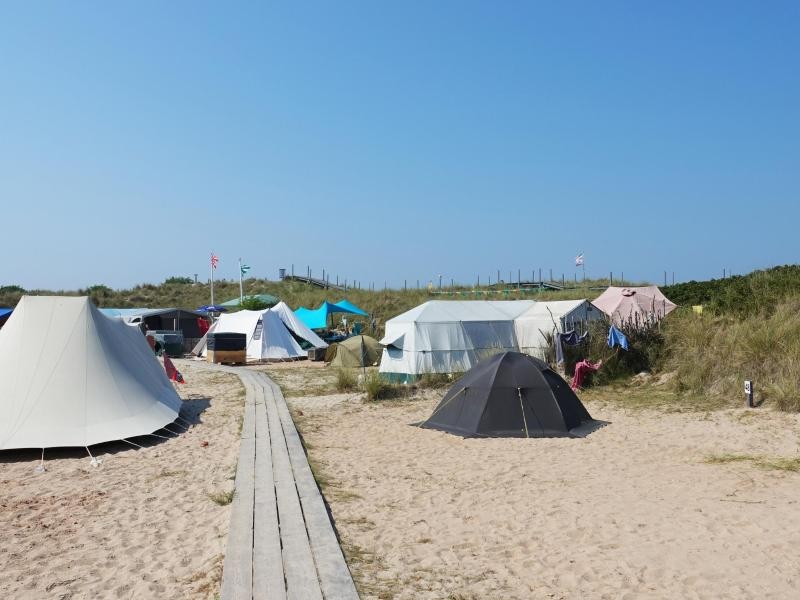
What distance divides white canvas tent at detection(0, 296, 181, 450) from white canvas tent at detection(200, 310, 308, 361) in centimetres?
1522

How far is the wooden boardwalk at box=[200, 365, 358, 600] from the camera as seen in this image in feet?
14.9

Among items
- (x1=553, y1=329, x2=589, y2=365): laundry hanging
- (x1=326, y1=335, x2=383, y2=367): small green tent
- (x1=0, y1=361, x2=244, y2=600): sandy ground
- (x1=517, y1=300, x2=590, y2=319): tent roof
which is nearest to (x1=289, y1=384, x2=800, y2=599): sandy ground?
(x1=0, y1=361, x2=244, y2=600): sandy ground

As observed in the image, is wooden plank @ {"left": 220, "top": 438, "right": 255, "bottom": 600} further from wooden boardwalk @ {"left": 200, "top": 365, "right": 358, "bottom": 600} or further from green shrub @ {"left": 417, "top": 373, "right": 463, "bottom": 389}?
green shrub @ {"left": 417, "top": 373, "right": 463, "bottom": 389}

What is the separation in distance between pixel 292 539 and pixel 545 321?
14.4 metres

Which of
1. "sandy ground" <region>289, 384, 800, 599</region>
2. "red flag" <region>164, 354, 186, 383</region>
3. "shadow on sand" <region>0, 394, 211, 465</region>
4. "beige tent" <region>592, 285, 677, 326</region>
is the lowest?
"sandy ground" <region>289, 384, 800, 599</region>

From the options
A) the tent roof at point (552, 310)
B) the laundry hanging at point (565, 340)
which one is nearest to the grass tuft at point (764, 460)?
the laundry hanging at point (565, 340)

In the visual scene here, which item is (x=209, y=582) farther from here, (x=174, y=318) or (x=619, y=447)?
(x=174, y=318)

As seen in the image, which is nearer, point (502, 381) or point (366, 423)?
point (502, 381)

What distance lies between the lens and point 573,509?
264 inches

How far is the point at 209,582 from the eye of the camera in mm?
4781

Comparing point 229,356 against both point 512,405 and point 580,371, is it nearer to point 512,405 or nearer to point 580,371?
point 580,371

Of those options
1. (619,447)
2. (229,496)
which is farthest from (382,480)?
(619,447)

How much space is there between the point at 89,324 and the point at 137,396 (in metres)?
1.60

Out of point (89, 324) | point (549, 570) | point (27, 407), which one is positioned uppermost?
point (89, 324)
